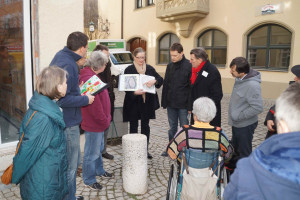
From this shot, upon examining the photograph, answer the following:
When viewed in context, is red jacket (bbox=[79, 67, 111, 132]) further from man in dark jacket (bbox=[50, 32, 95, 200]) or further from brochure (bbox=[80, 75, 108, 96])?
man in dark jacket (bbox=[50, 32, 95, 200])

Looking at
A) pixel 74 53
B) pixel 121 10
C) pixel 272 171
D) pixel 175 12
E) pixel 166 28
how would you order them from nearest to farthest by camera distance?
pixel 272 171 → pixel 74 53 → pixel 175 12 → pixel 166 28 → pixel 121 10

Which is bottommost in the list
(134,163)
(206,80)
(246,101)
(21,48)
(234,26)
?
(134,163)

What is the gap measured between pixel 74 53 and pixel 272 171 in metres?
2.38

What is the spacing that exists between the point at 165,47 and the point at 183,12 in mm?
3735

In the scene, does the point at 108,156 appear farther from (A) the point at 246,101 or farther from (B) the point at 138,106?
(A) the point at 246,101

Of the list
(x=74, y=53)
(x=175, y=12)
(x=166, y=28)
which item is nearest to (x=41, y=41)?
(x=74, y=53)

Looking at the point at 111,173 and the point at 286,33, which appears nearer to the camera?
the point at 111,173

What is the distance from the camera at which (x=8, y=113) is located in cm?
445

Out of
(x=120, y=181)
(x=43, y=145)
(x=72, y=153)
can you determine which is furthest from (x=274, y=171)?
(x=120, y=181)

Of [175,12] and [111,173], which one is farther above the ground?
[175,12]

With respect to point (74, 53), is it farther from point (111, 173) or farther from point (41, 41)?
point (111, 173)

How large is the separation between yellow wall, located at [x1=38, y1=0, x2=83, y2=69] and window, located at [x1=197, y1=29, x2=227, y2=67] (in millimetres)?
11017

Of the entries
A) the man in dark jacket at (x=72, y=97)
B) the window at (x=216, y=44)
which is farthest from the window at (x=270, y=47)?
the man in dark jacket at (x=72, y=97)

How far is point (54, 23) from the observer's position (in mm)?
4391
